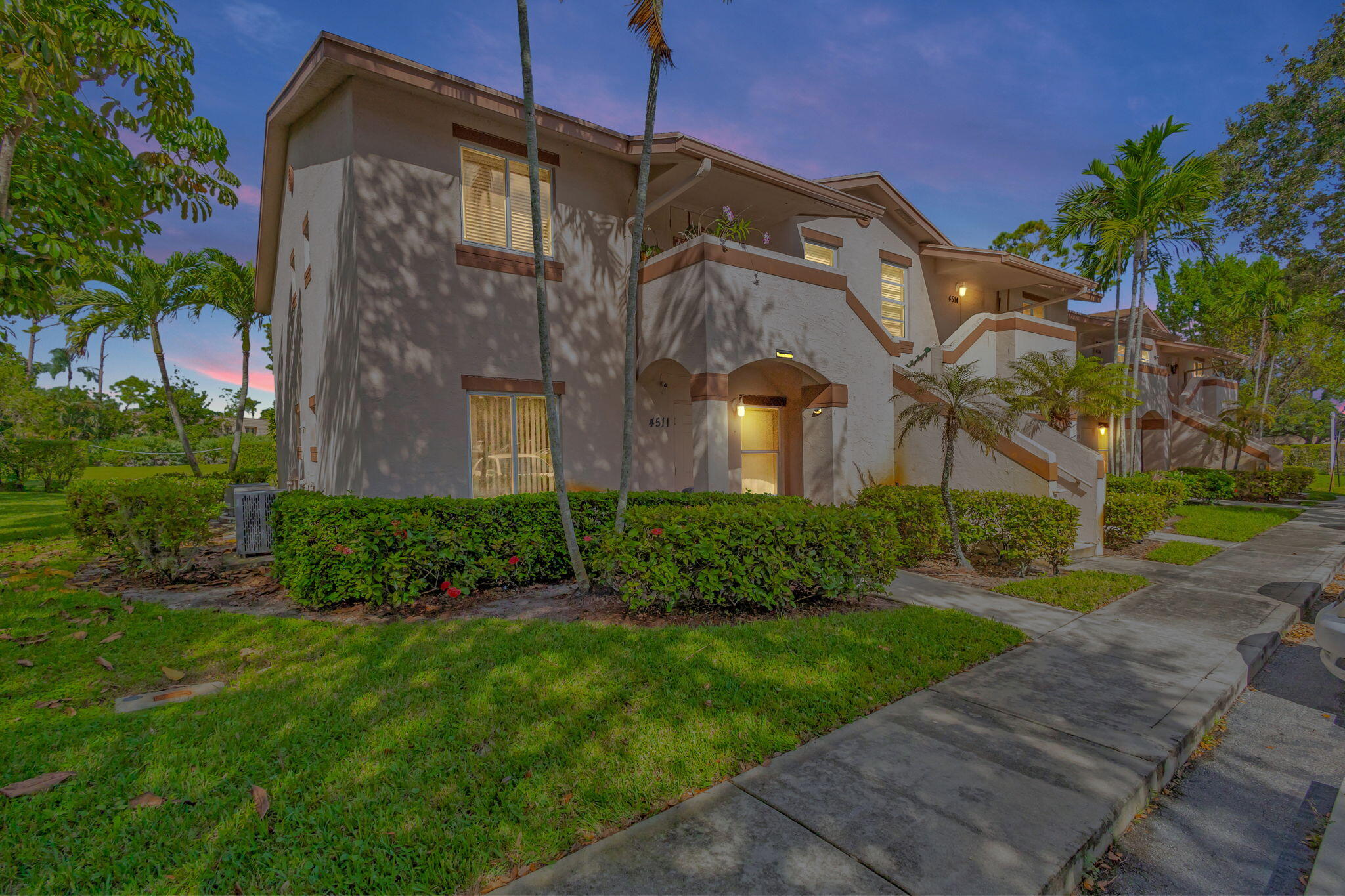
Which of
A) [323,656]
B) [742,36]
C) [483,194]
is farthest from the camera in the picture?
[483,194]

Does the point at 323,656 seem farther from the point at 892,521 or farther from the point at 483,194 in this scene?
the point at 483,194

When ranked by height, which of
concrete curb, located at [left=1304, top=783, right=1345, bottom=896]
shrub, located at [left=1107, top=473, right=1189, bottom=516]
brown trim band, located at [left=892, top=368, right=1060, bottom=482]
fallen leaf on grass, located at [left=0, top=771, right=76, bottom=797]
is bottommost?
concrete curb, located at [left=1304, top=783, right=1345, bottom=896]

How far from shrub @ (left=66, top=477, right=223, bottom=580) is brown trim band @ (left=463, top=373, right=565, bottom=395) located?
159 inches

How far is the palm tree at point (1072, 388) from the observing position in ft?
44.5

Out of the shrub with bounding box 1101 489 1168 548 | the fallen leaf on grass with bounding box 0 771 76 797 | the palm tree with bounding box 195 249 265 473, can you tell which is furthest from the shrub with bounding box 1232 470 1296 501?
the palm tree with bounding box 195 249 265 473

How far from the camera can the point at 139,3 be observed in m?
7.26

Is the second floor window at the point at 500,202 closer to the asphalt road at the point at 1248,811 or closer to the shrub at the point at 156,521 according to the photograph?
the shrub at the point at 156,521

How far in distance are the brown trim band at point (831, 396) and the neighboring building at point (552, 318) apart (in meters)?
0.05

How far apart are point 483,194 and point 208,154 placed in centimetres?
393

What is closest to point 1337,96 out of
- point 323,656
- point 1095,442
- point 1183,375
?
point 1095,442

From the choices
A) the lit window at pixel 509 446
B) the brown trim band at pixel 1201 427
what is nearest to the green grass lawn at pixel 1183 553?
the lit window at pixel 509 446

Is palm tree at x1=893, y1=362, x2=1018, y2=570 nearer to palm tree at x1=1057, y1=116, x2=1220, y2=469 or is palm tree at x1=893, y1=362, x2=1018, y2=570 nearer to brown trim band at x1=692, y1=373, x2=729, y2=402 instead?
brown trim band at x1=692, y1=373, x2=729, y2=402

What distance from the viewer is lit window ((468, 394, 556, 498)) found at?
9.73 meters

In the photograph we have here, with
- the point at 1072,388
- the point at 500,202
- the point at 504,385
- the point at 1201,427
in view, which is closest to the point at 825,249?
the point at 1072,388
